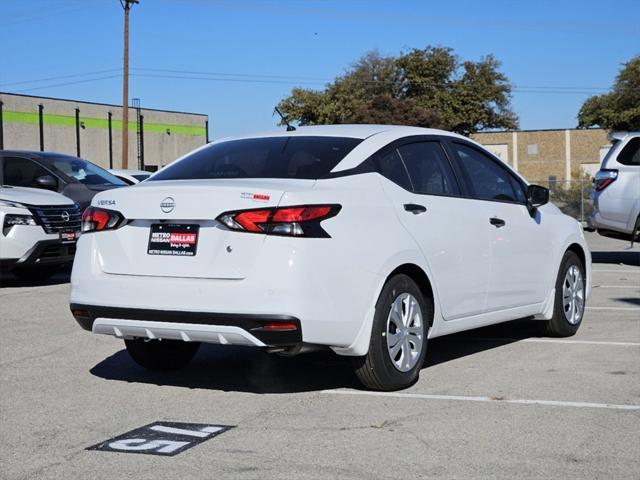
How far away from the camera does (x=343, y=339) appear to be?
5871 millimetres

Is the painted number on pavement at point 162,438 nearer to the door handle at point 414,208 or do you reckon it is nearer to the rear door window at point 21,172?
the door handle at point 414,208

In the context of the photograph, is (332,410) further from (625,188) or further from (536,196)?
(625,188)

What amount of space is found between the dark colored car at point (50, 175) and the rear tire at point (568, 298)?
8.19m

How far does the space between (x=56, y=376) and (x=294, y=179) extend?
2333 mm

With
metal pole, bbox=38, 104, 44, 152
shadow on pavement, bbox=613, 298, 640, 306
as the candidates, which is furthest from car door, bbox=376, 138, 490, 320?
metal pole, bbox=38, 104, 44, 152

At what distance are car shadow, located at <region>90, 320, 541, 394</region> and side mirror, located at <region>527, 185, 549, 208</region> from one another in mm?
1228

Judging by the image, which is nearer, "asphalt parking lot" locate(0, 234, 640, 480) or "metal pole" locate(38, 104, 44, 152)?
"asphalt parking lot" locate(0, 234, 640, 480)

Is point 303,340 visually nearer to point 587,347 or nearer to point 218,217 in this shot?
point 218,217

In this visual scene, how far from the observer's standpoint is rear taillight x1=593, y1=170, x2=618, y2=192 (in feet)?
51.4

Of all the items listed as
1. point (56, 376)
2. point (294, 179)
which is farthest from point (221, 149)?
point (56, 376)

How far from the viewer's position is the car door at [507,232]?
24.8ft

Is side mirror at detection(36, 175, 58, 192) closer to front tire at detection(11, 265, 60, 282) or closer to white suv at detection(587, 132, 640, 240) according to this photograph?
front tire at detection(11, 265, 60, 282)

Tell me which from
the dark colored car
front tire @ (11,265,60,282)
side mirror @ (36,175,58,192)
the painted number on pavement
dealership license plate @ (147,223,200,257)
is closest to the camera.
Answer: the painted number on pavement

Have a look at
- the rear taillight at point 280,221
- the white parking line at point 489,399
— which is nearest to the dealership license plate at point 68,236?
the white parking line at point 489,399
